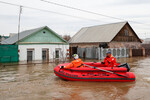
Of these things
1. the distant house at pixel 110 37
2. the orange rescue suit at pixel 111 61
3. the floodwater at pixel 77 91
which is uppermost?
the distant house at pixel 110 37

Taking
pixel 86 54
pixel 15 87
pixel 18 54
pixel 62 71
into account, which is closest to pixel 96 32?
pixel 86 54

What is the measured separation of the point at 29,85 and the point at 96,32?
2453cm

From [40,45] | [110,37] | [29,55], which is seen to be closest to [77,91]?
[29,55]

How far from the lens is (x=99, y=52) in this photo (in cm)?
2303

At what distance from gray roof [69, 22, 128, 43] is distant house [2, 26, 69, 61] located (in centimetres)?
704

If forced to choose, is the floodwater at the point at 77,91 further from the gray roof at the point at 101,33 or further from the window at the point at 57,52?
the gray roof at the point at 101,33

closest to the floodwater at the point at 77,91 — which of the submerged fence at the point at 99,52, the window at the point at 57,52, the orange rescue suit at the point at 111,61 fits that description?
the orange rescue suit at the point at 111,61

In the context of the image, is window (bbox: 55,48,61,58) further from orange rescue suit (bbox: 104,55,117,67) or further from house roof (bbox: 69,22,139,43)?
Answer: orange rescue suit (bbox: 104,55,117,67)

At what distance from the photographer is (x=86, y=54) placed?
2545 cm

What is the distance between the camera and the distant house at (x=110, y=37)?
2736cm

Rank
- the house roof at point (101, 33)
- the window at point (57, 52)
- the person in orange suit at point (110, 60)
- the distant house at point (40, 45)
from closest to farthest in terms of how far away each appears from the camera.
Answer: the person in orange suit at point (110, 60)
the distant house at point (40, 45)
the window at point (57, 52)
the house roof at point (101, 33)

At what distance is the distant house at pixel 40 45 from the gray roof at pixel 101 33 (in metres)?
7.04

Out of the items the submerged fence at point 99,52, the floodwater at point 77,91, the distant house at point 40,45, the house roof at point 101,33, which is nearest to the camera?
the floodwater at point 77,91

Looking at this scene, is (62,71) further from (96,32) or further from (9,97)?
(96,32)
